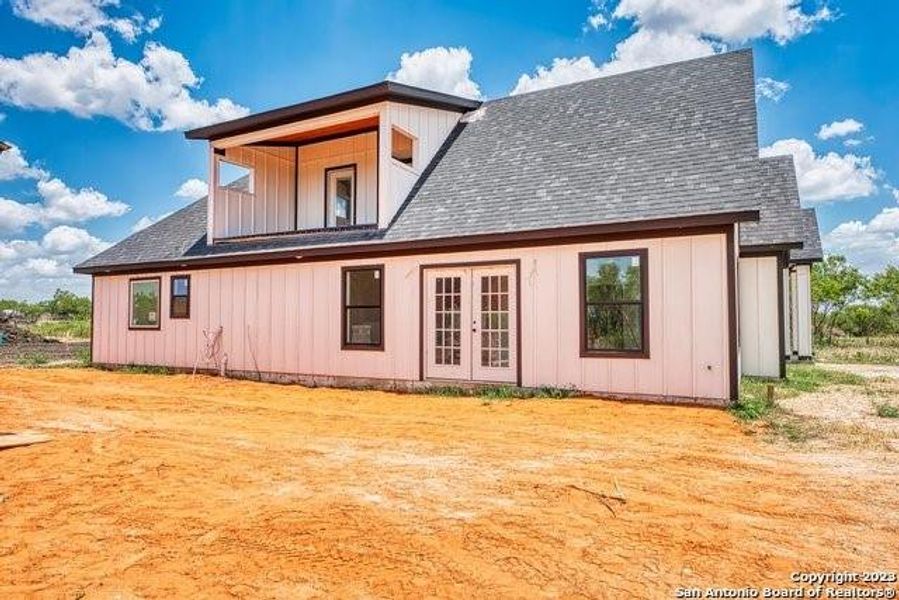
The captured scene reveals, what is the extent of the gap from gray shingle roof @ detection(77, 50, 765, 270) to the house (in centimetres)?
5

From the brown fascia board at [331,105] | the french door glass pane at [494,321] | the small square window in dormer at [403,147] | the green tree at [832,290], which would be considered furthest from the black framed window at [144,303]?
the green tree at [832,290]

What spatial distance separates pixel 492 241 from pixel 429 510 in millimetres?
6117

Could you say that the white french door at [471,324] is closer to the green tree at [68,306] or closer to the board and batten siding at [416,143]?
the board and batten siding at [416,143]

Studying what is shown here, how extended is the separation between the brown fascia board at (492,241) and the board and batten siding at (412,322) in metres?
0.13

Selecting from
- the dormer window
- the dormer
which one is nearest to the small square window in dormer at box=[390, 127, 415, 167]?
the dormer

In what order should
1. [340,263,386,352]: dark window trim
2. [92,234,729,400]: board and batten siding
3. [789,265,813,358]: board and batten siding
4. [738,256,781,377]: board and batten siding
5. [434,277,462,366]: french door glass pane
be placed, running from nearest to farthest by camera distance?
[92,234,729,400]: board and batten siding, [434,277,462,366]: french door glass pane, [340,263,386,352]: dark window trim, [738,256,781,377]: board and batten siding, [789,265,813,358]: board and batten siding

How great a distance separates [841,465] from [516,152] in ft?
27.7

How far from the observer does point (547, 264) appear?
8906 millimetres

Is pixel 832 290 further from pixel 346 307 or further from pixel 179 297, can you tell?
pixel 179 297

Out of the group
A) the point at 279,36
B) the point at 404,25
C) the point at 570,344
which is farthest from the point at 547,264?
the point at 279,36

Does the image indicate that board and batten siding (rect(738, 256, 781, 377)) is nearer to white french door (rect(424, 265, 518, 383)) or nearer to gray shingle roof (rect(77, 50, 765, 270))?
gray shingle roof (rect(77, 50, 765, 270))

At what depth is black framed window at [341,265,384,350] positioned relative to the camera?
1068cm

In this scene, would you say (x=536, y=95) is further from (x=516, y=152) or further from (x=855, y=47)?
(x=855, y=47)

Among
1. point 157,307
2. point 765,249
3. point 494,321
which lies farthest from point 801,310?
point 157,307
